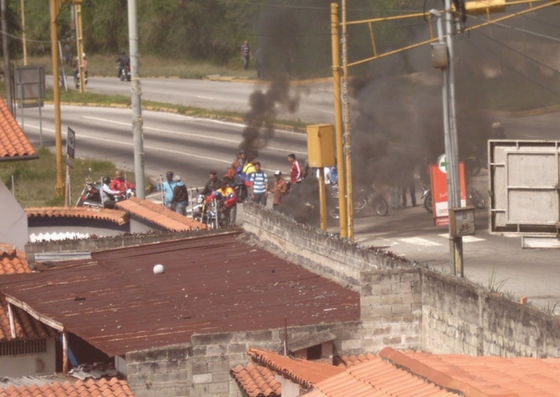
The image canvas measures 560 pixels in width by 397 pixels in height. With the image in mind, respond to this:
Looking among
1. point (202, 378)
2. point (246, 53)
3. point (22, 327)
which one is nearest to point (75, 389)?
point (202, 378)

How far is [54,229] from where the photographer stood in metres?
26.9

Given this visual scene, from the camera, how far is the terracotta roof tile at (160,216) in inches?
938

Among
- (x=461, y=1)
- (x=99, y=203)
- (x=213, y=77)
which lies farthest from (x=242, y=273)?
(x=213, y=77)

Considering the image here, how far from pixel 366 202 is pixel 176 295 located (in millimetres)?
17013

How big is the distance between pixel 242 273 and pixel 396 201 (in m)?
16.2

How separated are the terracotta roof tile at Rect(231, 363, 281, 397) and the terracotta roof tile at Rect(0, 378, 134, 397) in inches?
49.4

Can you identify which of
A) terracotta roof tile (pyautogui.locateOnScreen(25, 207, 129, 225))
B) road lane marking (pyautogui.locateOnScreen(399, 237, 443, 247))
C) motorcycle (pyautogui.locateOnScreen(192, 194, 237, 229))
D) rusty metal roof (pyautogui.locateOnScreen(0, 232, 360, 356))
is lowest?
road lane marking (pyautogui.locateOnScreen(399, 237, 443, 247))

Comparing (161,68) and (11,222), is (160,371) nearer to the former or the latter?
(11,222)

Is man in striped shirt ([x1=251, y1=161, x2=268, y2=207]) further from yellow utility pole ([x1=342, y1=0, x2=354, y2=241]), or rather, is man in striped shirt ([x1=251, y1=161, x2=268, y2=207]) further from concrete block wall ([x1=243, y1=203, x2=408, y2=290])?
concrete block wall ([x1=243, y1=203, x2=408, y2=290])

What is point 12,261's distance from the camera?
21047 mm

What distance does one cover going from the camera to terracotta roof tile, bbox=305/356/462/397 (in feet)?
34.9

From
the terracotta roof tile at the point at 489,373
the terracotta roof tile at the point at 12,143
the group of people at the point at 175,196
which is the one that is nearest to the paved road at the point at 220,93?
the group of people at the point at 175,196

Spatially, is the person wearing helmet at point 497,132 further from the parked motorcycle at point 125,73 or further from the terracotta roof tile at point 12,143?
the parked motorcycle at point 125,73

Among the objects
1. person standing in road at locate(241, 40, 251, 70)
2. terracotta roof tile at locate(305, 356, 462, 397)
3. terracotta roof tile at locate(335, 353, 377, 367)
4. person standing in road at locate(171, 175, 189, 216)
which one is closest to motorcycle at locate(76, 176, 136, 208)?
person standing in road at locate(171, 175, 189, 216)
